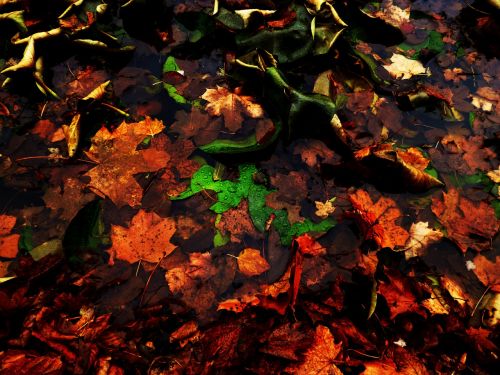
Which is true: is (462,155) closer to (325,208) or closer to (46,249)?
(325,208)

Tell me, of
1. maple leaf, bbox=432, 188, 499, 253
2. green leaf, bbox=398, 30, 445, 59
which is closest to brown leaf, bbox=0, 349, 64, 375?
maple leaf, bbox=432, 188, 499, 253

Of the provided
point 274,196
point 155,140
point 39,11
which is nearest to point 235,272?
point 274,196

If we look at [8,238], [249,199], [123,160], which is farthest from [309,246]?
[8,238]

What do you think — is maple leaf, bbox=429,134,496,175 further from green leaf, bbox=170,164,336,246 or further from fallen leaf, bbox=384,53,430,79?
green leaf, bbox=170,164,336,246

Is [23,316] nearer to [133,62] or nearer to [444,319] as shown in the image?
[133,62]

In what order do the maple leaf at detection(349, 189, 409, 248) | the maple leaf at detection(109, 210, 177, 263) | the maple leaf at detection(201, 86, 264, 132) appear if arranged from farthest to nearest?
the maple leaf at detection(201, 86, 264, 132), the maple leaf at detection(349, 189, 409, 248), the maple leaf at detection(109, 210, 177, 263)

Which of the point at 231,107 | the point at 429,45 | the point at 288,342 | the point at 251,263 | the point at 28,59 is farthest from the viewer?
the point at 429,45
